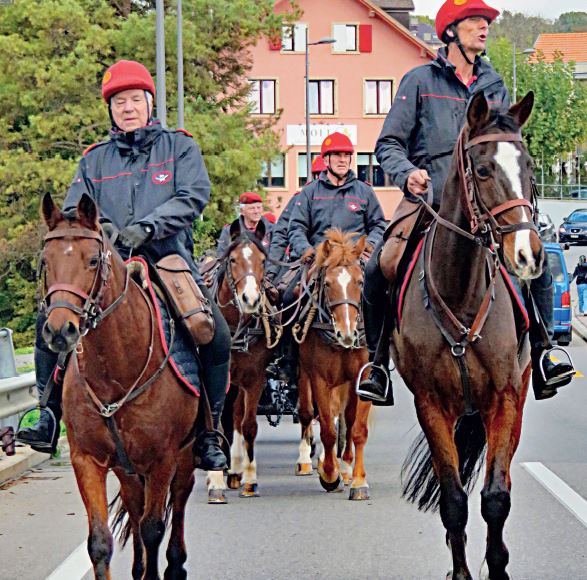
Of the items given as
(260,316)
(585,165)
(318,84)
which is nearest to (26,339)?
(260,316)

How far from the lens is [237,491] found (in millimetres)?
11789

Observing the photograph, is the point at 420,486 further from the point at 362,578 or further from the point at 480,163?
the point at 480,163

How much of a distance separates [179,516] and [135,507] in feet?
1.26

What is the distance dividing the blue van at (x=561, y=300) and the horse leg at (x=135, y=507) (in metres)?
23.7

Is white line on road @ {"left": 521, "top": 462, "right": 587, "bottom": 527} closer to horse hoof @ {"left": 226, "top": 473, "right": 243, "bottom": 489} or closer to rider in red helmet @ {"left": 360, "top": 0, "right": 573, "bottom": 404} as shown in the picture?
rider in red helmet @ {"left": 360, "top": 0, "right": 573, "bottom": 404}

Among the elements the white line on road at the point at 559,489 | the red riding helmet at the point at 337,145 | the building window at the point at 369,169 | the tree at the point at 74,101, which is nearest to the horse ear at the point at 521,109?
the white line on road at the point at 559,489

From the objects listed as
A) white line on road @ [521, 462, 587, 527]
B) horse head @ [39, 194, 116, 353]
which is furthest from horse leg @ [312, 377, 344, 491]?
horse head @ [39, 194, 116, 353]

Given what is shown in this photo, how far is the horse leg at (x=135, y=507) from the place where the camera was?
24.5 feet

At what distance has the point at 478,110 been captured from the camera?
6945 millimetres

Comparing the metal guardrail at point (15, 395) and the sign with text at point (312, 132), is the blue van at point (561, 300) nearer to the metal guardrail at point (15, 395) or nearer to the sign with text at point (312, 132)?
the metal guardrail at point (15, 395)

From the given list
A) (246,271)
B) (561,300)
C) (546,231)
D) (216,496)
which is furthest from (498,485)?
(546,231)

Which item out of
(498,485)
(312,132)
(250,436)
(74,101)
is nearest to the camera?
(498,485)

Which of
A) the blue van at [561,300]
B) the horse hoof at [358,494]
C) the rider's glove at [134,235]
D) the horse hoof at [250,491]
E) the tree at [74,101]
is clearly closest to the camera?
the rider's glove at [134,235]

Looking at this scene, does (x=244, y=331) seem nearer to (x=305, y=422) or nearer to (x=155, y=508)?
(x=305, y=422)
